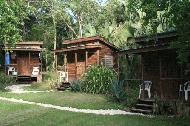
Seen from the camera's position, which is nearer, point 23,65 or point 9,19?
point 9,19

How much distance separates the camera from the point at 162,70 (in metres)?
21.7

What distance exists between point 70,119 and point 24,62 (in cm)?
2491

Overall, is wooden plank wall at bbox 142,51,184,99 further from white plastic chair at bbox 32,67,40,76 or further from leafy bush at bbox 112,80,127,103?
white plastic chair at bbox 32,67,40,76

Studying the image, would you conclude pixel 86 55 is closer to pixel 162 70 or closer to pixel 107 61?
pixel 107 61

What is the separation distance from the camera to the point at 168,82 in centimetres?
2131

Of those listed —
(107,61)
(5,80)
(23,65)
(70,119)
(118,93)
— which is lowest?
(70,119)

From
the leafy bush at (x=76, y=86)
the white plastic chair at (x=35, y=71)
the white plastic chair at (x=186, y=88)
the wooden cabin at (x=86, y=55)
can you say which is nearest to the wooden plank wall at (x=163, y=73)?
the white plastic chair at (x=186, y=88)

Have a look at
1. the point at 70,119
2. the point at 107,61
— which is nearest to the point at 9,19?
the point at 70,119

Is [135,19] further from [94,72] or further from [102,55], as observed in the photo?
[94,72]

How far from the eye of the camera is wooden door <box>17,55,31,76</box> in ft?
133

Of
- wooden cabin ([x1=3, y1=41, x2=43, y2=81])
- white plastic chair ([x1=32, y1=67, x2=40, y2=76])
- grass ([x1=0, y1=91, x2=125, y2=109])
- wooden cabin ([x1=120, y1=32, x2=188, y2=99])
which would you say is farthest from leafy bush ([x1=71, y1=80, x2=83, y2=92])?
white plastic chair ([x1=32, y1=67, x2=40, y2=76])

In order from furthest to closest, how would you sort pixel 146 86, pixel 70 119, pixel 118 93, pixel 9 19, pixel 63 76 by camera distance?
1. pixel 63 76
2. pixel 118 93
3. pixel 146 86
4. pixel 9 19
5. pixel 70 119

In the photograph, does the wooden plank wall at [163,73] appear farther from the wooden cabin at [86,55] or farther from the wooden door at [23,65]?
the wooden door at [23,65]

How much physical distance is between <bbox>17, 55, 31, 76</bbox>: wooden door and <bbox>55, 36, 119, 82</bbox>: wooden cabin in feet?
22.5
